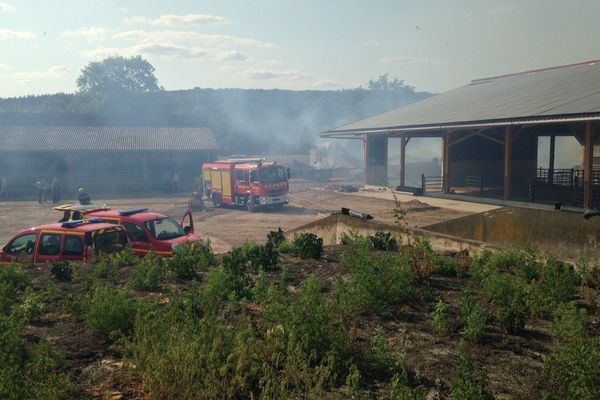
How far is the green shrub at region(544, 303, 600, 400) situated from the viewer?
3.94m

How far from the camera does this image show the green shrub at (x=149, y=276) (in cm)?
768

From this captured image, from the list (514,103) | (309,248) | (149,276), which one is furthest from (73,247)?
(514,103)

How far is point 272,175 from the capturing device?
84.8 ft

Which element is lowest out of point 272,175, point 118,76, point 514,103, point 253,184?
point 253,184

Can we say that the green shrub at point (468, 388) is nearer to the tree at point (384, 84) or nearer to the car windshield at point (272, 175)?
the car windshield at point (272, 175)

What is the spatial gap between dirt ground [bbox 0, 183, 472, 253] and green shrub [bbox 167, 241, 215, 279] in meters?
7.17

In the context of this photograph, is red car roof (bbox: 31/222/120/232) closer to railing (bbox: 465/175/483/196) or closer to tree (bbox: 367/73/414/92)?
railing (bbox: 465/175/483/196)

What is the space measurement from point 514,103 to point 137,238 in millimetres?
15390

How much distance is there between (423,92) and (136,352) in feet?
295

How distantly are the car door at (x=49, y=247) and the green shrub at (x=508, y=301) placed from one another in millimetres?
8403

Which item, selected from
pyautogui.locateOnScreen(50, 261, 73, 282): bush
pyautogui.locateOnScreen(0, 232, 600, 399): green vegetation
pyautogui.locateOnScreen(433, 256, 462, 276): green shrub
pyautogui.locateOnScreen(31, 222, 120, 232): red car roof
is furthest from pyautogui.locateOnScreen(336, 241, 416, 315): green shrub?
pyautogui.locateOnScreen(31, 222, 120, 232): red car roof

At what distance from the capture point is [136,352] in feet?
15.8

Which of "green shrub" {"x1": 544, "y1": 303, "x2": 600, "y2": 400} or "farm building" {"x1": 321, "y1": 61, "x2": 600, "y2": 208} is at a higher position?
"farm building" {"x1": 321, "y1": 61, "x2": 600, "y2": 208}

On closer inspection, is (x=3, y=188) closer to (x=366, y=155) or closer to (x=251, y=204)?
(x=251, y=204)
